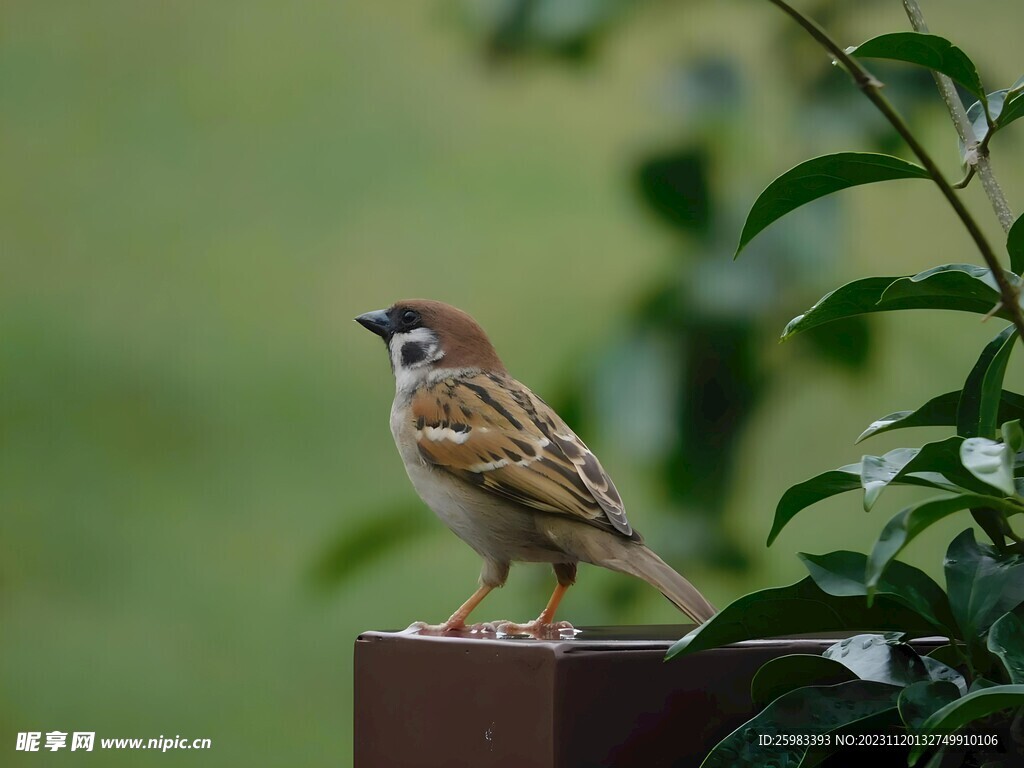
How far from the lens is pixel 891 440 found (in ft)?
7.84

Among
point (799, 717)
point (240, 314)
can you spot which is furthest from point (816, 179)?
point (240, 314)

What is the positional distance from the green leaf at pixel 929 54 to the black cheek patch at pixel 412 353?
1.07m

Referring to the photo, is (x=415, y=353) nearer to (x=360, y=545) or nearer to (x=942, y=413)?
(x=360, y=545)

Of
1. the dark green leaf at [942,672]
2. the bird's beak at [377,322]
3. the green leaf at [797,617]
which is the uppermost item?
the bird's beak at [377,322]

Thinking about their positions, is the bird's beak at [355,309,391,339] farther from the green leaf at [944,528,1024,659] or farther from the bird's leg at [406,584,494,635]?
the green leaf at [944,528,1024,659]

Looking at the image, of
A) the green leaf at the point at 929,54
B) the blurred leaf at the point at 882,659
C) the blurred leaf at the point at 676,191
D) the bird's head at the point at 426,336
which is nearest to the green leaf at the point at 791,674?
the blurred leaf at the point at 882,659

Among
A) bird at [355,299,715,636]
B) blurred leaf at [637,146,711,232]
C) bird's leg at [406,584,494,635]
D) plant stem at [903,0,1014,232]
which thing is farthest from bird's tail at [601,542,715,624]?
plant stem at [903,0,1014,232]

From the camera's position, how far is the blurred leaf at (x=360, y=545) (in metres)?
1.21

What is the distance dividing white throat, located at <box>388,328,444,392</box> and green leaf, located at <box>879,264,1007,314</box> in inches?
40.8

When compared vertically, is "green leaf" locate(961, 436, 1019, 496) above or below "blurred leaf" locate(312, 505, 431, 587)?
below

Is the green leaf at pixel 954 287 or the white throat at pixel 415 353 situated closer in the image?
the green leaf at pixel 954 287

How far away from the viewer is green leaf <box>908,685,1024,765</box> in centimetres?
56

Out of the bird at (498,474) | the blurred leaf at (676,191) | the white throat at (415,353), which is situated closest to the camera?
the blurred leaf at (676,191)

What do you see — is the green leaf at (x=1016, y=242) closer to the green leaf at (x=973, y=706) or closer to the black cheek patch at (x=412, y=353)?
the green leaf at (x=973, y=706)
